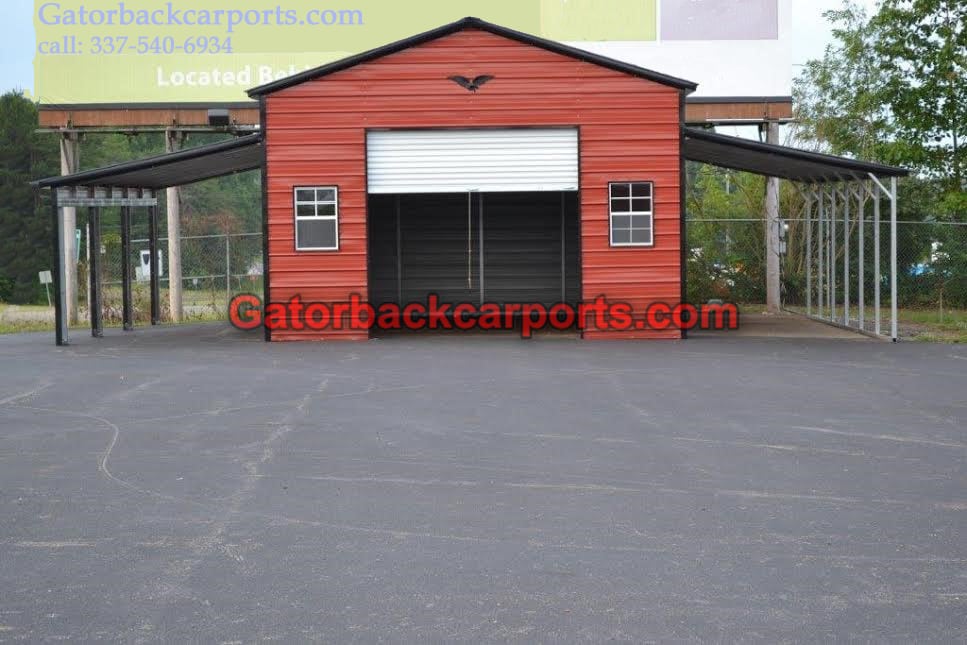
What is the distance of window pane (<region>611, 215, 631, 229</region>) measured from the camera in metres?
22.1

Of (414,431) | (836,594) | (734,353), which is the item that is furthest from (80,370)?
(836,594)

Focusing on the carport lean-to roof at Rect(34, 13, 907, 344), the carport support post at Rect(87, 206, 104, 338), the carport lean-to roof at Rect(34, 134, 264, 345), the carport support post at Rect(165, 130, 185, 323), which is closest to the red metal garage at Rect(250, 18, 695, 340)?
the carport lean-to roof at Rect(34, 13, 907, 344)

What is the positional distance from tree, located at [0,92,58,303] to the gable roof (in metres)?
36.9

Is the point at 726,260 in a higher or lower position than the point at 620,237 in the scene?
lower

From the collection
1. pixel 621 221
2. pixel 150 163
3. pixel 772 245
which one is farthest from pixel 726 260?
pixel 150 163

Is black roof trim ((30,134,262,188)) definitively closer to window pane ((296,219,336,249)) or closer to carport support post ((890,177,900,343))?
window pane ((296,219,336,249))

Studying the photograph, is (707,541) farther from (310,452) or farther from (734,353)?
(734,353)

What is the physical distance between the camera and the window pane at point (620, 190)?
22.1m

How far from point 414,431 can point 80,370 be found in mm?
7828

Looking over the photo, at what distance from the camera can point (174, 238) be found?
2844 cm

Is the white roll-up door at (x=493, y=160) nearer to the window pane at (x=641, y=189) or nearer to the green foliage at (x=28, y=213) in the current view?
the window pane at (x=641, y=189)

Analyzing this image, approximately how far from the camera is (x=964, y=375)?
15516 millimetres

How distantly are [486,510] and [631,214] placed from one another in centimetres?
1494

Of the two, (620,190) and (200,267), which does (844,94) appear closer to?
(620,190)
